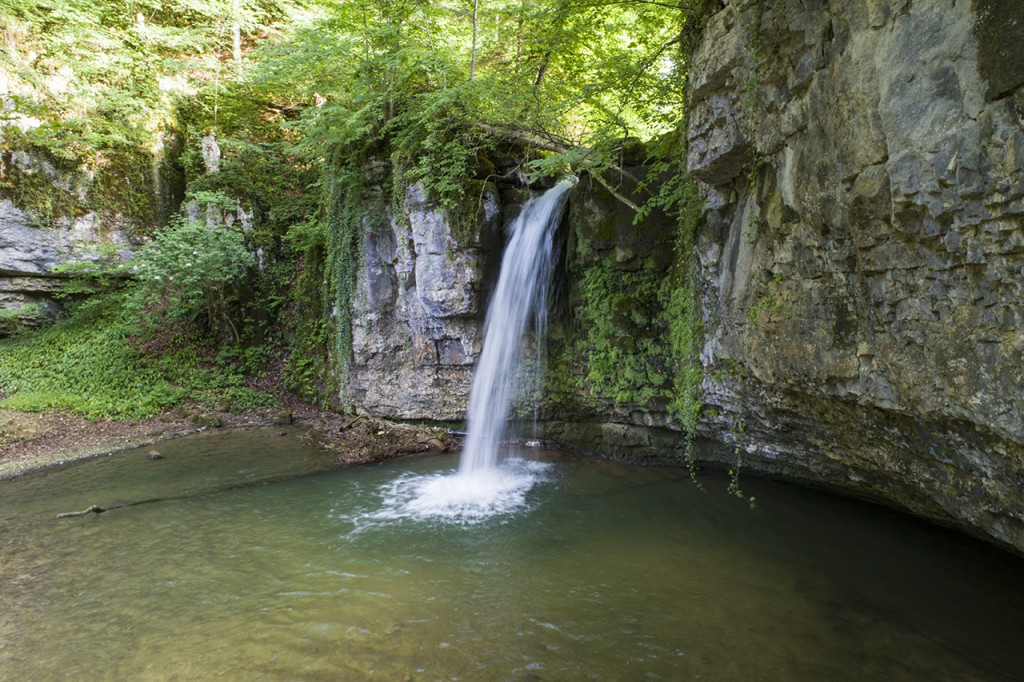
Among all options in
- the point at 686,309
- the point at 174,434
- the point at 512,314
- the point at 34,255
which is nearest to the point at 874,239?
the point at 686,309

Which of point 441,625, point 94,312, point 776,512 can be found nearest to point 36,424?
point 94,312

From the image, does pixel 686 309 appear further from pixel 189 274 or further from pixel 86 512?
pixel 189 274

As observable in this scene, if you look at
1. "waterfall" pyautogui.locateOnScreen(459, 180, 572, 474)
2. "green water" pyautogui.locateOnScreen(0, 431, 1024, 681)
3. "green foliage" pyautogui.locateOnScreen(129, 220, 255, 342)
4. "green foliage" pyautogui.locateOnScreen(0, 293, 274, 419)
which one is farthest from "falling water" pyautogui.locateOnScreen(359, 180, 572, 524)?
"green foliage" pyautogui.locateOnScreen(129, 220, 255, 342)

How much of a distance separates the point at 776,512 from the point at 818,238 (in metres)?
3.63

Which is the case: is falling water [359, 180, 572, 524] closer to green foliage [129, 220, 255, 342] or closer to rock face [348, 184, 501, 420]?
rock face [348, 184, 501, 420]

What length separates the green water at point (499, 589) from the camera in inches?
145

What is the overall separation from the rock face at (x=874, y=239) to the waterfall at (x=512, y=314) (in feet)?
10.9

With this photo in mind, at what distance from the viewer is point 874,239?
149 inches

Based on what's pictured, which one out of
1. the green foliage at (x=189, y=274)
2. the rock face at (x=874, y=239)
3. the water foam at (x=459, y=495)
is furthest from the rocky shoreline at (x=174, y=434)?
the rock face at (x=874, y=239)

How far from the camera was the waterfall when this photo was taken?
29.8 ft

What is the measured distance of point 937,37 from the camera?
3.03 meters

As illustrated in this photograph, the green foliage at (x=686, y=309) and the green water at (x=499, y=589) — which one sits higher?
the green foliage at (x=686, y=309)

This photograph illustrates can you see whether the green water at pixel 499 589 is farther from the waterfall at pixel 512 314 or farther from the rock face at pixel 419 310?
the rock face at pixel 419 310

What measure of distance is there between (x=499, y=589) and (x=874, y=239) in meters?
4.11
